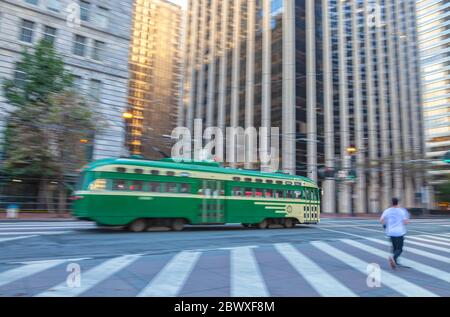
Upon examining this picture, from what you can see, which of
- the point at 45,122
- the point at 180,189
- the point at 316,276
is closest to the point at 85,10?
the point at 45,122

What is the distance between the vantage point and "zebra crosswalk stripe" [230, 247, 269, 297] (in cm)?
588

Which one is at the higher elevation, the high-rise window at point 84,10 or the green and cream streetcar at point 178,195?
the high-rise window at point 84,10

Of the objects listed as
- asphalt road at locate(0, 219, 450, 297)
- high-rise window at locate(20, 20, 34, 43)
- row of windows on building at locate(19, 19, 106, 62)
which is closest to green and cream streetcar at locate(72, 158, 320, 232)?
asphalt road at locate(0, 219, 450, 297)

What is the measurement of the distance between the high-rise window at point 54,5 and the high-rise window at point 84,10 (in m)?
1.88

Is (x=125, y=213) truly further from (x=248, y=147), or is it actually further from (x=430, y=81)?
(x=430, y=81)

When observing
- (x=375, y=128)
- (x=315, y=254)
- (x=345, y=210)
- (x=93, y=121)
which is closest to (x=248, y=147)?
(x=345, y=210)

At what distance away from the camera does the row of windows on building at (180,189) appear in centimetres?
1467

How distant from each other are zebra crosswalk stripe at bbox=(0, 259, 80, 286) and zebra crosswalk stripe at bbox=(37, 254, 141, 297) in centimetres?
98

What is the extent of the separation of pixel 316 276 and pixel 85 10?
3289 cm

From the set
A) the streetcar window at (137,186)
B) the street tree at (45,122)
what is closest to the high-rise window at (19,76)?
the street tree at (45,122)

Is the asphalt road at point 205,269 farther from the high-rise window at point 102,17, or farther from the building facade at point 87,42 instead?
the high-rise window at point 102,17

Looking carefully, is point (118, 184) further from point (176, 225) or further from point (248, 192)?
point (248, 192)

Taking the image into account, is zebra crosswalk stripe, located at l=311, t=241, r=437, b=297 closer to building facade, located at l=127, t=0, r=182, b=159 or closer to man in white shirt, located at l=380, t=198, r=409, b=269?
man in white shirt, located at l=380, t=198, r=409, b=269

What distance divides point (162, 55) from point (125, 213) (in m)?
85.2
